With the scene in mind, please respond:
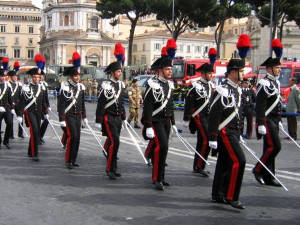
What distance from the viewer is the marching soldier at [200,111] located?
29.3ft

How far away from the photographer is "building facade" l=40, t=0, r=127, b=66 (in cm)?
8694

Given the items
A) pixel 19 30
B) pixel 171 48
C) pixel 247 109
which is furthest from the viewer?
pixel 19 30

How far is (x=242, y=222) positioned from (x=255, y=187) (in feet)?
6.45

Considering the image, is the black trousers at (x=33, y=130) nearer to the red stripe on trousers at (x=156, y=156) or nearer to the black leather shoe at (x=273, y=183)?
the red stripe on trousers at (x=156, y=156)

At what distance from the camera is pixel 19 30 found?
390 feet

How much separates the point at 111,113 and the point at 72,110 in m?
1.09

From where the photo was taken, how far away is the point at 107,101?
8805mm

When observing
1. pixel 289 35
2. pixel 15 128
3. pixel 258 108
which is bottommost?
pixel 15 128

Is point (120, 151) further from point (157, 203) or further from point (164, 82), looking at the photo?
→ point (157, 203)

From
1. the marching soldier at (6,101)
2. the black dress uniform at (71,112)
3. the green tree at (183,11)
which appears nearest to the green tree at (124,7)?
the green tree at (183,11)

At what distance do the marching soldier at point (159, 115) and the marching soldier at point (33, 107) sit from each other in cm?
327

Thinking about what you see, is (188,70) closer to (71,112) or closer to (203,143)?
(71,112)

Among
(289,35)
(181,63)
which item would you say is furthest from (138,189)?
(289,35)

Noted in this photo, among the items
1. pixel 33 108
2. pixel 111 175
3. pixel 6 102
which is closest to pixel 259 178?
pixel 111 175
